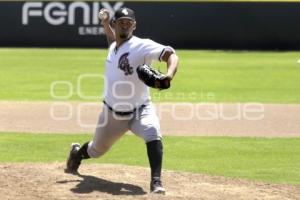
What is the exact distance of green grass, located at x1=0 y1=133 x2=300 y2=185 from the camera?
29.5ft

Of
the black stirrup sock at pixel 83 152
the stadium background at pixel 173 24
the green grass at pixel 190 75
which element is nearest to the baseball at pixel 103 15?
the black stirrup sock at pixel 83 152

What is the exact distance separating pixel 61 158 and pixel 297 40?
72.6 feet

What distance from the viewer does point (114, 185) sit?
7.34 meters

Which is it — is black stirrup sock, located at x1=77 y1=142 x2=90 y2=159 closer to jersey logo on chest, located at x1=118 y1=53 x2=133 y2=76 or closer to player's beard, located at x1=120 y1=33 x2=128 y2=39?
jersey logo on chest, located at x1=118 y1=53 x2=133 y2=76

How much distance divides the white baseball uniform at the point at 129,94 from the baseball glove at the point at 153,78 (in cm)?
31

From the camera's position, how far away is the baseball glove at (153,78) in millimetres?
6488

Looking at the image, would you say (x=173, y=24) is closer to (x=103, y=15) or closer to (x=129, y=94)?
(x=103, y=15)

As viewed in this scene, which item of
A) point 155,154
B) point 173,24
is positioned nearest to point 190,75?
point 173,24

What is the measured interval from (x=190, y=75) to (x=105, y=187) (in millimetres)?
14070

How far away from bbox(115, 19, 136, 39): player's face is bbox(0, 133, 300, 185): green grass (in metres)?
2.45

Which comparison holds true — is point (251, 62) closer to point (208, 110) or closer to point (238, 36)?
point (238, 36)

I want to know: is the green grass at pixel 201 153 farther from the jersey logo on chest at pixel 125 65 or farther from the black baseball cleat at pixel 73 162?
the jersey logo on chest at pixel 125 65

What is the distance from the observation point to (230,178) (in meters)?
8.24

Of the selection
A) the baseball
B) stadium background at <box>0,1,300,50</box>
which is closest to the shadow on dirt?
the baseball
